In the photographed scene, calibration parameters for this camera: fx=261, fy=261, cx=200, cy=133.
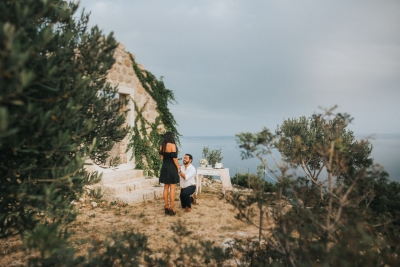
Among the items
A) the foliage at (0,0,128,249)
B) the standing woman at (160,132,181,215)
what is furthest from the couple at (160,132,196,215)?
the foliage at (0,0,128,249)

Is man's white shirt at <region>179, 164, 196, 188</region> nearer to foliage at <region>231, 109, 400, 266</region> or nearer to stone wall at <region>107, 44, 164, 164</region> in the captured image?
stone wall at <region>107, 44, 164, 164</region>

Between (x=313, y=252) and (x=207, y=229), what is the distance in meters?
3.42

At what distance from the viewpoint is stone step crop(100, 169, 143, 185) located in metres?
8.09

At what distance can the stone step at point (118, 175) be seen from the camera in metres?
8.09

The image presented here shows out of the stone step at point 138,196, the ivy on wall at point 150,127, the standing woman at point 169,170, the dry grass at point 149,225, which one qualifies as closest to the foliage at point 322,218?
the dry grass at point 149,225

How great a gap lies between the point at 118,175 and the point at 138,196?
3.77 ft

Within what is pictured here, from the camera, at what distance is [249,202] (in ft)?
8.98

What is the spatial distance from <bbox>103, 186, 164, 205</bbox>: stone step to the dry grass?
0.20 meters

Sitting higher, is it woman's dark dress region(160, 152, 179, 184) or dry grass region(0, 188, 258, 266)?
woman's dark dress region(160, 152, 179, 184)

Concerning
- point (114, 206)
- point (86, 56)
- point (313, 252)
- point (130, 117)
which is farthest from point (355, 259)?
point (130, 117)

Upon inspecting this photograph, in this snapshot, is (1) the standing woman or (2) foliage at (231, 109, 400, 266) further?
(1) the standing woman

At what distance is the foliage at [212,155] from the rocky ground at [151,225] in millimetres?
6573

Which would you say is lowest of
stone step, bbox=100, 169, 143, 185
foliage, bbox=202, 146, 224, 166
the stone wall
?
stone step, bbox=100, 169, 143, 185

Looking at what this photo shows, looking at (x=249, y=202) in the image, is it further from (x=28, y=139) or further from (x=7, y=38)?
(x=7, y=38)
